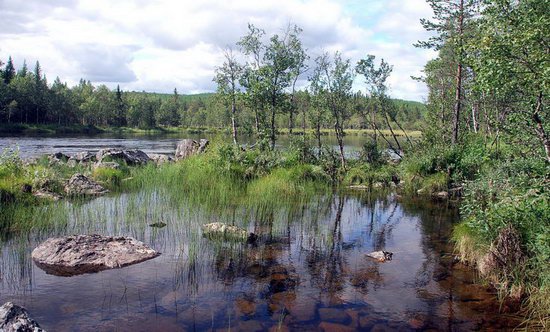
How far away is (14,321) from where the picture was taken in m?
A: 5.57

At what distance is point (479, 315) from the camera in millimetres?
8289

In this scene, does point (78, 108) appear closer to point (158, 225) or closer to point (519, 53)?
point (158, 225)

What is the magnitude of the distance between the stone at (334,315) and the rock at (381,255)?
344 centimetres

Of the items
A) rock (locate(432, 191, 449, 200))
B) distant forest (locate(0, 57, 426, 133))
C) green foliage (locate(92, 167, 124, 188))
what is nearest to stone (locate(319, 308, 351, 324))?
rock (locate(432, 191, 449, 200))

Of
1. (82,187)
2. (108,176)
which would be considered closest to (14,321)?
(82,187)

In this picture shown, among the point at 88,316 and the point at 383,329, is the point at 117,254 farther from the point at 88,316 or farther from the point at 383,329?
the point at 383,329

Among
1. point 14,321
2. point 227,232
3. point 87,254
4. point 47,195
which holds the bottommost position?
point 87,254

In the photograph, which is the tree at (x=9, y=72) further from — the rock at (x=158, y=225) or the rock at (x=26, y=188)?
the rock at (x=158, y=225)

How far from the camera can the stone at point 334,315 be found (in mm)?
7902

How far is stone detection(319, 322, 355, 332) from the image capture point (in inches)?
298

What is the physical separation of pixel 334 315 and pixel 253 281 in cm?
215

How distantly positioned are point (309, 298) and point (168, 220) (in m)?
6.51

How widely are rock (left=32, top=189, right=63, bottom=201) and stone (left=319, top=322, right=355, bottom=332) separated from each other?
12.7m

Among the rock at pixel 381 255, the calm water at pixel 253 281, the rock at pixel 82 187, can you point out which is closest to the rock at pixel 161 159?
the rock at pixel 82 187
